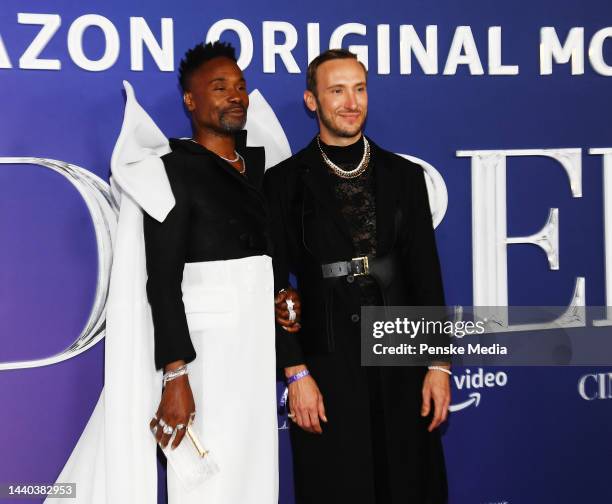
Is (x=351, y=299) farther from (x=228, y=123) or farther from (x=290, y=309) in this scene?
(x=228, y=123)

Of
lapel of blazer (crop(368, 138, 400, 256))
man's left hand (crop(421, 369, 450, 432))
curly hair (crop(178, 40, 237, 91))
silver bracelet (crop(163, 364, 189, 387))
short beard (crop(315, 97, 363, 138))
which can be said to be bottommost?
man's left hand (crop(421, 369, 450, 432))

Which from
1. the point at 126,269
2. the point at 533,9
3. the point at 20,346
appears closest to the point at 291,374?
the point at 126,269

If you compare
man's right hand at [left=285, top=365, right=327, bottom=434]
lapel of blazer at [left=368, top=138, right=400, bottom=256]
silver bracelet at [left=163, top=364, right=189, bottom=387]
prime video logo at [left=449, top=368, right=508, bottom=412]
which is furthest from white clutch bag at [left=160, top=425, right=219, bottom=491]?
prime video logo at [left=449, top=368, right=508, bottom=412]

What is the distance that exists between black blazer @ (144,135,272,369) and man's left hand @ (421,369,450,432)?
68 cm

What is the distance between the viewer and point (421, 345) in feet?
8.83

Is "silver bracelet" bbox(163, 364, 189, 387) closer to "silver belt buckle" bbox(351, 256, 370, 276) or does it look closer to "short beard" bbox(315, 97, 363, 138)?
"silver belt buckle" bbox(351, 256, 370, 276)

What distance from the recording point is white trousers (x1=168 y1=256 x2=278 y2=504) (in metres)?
2.45

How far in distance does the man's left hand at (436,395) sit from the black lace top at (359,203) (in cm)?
32

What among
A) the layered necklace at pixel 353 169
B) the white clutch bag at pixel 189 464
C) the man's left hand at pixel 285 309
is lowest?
the white clutch bag at pixel 189 464

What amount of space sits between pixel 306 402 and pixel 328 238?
→ 1.74 ft

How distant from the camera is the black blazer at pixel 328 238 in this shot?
254cm

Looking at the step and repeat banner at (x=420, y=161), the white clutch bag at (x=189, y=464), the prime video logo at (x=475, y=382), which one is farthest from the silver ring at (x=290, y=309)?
the prime video logo at (x=475, y=382)

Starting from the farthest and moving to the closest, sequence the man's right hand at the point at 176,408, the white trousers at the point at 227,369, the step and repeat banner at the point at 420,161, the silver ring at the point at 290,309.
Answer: the step and repeat banner at the point at 420,161 < the silver ring at the point at 290,309 < the white trousers at the point at 227,369 < the man's right hand at the point at 176,408

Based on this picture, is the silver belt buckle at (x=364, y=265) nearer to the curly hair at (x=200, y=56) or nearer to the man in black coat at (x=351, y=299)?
the man in black coat at (x=351, y=299)
